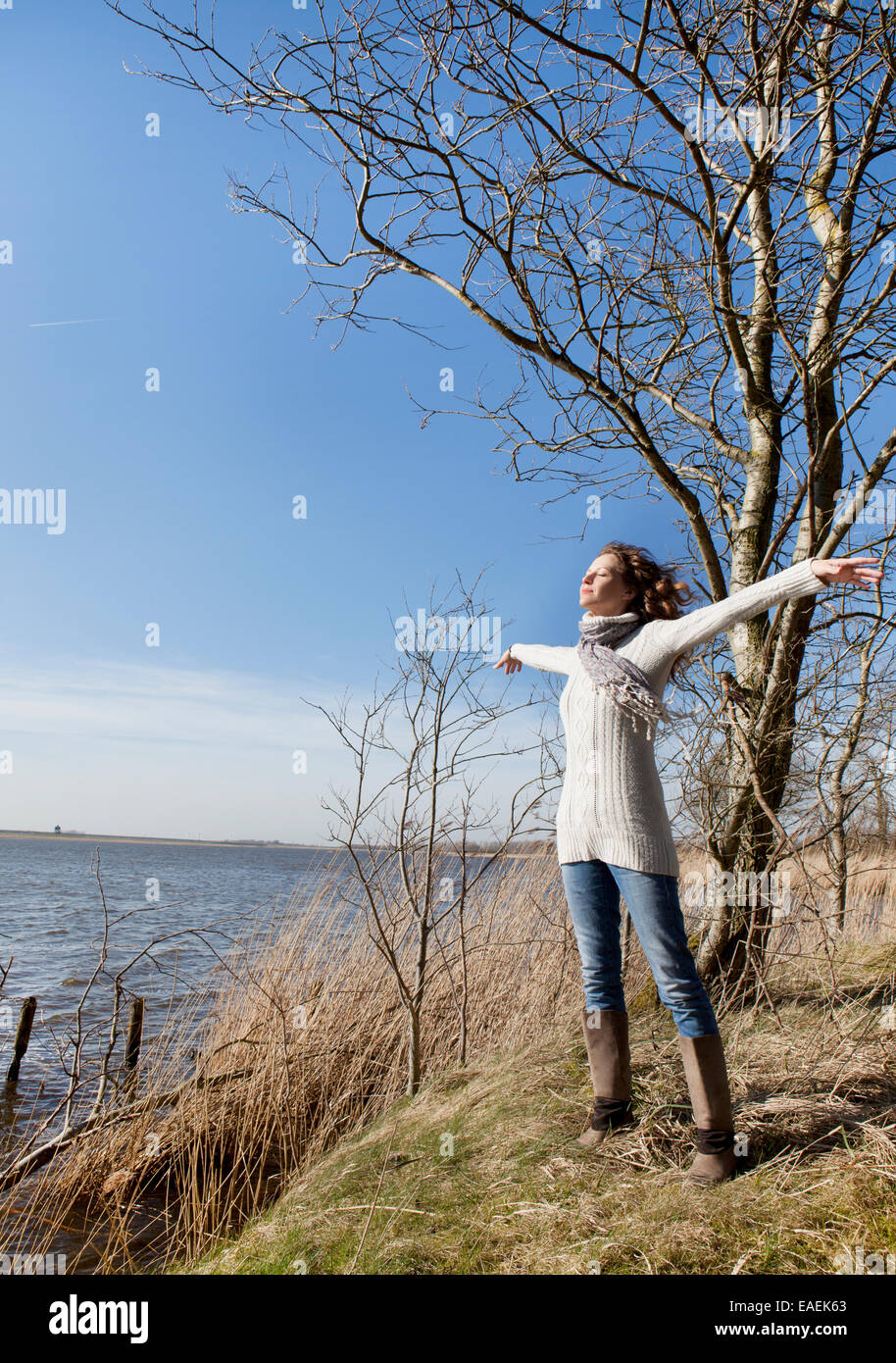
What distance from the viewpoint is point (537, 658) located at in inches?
102

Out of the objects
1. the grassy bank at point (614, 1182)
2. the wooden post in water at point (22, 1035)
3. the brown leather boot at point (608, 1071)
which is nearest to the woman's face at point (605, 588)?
the brown leather boot at point (608, 1071)

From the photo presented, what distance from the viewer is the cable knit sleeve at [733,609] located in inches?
77.1

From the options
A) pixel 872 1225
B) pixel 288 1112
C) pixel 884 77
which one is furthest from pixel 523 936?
pixel 884 77

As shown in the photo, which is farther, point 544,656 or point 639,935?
point 544,656

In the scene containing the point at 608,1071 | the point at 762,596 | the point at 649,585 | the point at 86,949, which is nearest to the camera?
the point at 762,596

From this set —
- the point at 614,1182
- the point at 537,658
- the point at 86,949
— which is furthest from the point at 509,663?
the point at 86,949

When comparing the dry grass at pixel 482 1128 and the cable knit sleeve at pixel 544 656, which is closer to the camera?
the dry grass at pixel 482 1128

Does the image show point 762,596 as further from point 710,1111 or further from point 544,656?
point 710,1111

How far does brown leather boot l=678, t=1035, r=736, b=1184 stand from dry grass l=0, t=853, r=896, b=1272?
0.25 feet

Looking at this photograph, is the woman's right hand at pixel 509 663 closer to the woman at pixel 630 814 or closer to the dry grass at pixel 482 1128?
the woman at pixel 630 814

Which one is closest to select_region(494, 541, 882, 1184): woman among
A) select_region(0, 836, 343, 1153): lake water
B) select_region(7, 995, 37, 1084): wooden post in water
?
select_region(0, 836, 343, 1153): lake water

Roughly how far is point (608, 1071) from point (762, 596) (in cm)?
138
